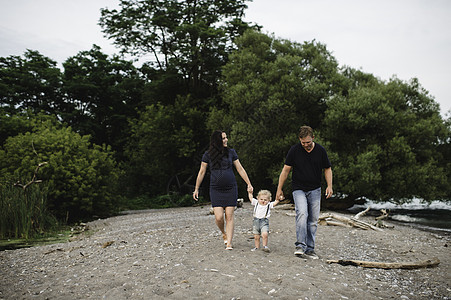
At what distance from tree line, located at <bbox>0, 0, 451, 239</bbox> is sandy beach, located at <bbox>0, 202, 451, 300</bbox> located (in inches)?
256

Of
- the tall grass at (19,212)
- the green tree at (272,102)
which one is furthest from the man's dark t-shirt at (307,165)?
the green tree at (272,102)

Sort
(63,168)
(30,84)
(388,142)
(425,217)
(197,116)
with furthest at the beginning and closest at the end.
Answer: (30,84) → (197,116) → (425,217) → (388,142) → (63,168)

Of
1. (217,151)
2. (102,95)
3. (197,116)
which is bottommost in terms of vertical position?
(217,151)

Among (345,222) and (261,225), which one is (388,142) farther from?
(261,225)

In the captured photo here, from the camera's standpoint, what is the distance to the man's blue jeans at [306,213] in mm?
6230

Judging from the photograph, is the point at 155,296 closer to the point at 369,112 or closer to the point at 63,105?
the point at 369,112

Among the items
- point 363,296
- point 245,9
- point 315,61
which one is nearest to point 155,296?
point 363,296

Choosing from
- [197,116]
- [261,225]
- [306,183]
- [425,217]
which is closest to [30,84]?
[197,116]

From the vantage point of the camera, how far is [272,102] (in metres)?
20.9

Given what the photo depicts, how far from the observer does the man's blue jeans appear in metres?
6.23

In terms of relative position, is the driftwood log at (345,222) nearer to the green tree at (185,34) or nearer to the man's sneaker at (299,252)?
the man's sneaker at (299,252)

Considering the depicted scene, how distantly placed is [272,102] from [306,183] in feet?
49.5

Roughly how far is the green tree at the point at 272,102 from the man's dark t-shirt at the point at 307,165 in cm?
1411

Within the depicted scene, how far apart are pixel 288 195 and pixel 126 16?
2116 centimetres
